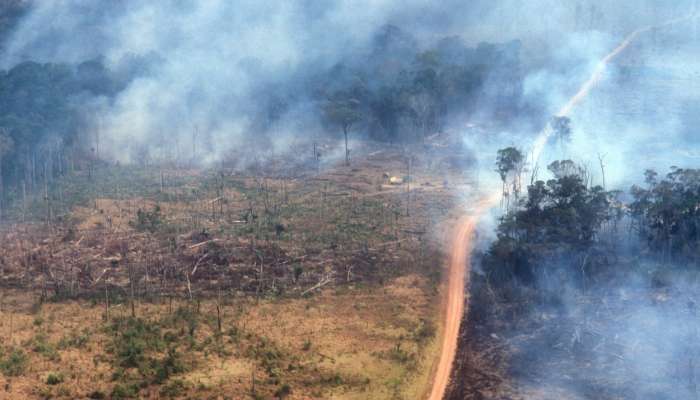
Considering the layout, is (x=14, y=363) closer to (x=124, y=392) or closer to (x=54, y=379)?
(x=54, y=379)

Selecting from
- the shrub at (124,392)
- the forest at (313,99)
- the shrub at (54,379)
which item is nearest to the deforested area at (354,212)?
the shrub at (54,379)

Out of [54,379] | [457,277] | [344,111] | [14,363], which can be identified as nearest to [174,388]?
[54,379]

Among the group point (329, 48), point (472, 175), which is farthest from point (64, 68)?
point (472, 175)

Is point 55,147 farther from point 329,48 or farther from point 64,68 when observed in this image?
point 329,48

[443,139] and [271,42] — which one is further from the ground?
[271,42]

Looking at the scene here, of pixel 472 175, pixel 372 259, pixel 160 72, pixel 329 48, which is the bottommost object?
pixel 372 259

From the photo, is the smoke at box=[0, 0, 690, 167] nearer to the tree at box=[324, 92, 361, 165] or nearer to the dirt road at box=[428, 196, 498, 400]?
the tree at box=[324, 92, 361, 165]

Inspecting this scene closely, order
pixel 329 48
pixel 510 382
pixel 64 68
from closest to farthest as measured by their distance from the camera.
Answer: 1. pixel 510 382
2. pixel 64 68
3. pixel 329 48
